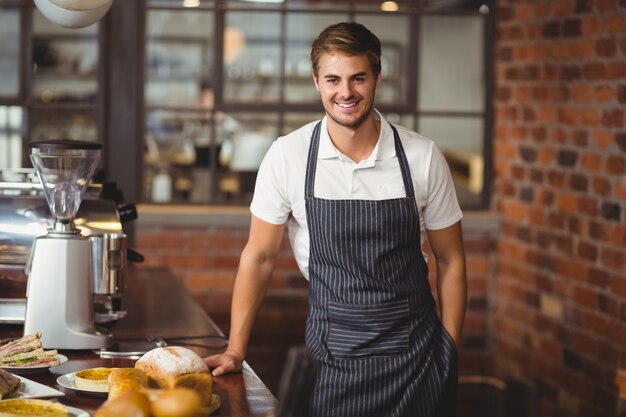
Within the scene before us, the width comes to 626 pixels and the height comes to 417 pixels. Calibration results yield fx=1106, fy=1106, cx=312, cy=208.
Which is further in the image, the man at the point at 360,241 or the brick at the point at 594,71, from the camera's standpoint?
the brick at the point at 594,71

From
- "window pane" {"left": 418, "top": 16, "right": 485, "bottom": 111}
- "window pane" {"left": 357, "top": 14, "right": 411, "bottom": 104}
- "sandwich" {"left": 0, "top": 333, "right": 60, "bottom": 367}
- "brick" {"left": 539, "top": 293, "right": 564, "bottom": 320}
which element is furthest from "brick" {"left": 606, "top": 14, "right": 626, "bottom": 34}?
"sandwich" {"left": 0, "top": 333, "right": 60, "bottom": 367}

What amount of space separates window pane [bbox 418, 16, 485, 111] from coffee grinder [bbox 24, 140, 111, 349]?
114 inches

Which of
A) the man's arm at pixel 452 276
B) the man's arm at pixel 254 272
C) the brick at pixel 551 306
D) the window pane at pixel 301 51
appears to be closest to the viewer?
the man's arm at pixel 254 272

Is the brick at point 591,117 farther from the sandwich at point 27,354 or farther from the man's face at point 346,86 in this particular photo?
the sandwich at point 27,354

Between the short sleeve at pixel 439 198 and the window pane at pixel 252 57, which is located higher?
the window pane at pixel 252 57

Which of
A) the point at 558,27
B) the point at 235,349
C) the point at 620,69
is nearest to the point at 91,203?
the point at 235,349

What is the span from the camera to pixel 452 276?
302 cm

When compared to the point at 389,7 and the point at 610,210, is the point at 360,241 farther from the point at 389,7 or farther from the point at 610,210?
the point at 389,7

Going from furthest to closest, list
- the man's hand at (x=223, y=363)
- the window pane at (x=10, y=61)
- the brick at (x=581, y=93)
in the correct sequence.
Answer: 1. the window pane at (x=10, y=61)
2. the brick at (x=581, y=93)
3. the man's hand at (x=223, y=363)

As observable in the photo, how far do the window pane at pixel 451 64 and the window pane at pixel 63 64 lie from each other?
157 cm

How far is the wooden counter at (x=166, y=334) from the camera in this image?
225 cm

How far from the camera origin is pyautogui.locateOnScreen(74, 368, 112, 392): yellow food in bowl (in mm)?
2197

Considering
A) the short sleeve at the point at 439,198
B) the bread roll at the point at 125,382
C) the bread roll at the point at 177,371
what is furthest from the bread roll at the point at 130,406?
the short sleeve at the point at 439,198

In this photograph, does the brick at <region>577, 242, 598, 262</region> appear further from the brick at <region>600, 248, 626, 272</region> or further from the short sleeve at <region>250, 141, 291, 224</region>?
the short sleeve at <region>250, 141, 291, 224</region>
